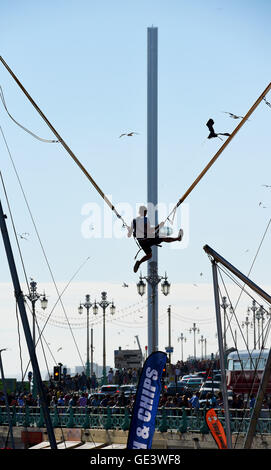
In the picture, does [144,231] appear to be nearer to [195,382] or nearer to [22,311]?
[22,311]

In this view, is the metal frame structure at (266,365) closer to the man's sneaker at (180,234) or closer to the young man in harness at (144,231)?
the man's sneaker at (180,234)

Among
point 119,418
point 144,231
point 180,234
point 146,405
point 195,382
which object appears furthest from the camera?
point 195,382

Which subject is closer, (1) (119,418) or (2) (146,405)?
(2) (146,405)

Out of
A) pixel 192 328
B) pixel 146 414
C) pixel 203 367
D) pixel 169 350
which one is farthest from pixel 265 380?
pixel 192 328

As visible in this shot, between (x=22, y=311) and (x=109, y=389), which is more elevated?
(x=22, y=311)

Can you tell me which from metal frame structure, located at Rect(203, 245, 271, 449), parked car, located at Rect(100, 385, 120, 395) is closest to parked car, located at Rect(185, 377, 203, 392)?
parked car, located at Rect(100, 385, 120, 395)

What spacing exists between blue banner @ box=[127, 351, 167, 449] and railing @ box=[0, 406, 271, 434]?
11.8 metres

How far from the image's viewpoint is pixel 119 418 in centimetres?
3091

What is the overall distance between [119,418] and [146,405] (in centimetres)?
1638

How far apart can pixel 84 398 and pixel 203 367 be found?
106 ft

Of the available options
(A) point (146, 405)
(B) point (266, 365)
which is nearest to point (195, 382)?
(B) point (266, 365)
